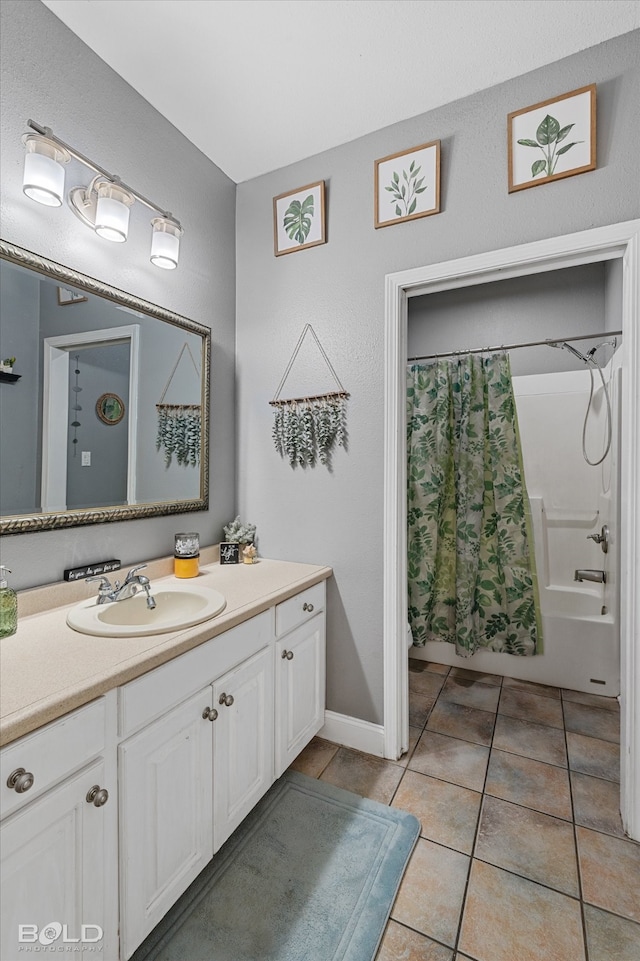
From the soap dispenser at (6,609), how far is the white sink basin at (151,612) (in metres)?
0.13

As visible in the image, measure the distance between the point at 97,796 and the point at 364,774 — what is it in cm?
121

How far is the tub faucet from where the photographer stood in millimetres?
2494

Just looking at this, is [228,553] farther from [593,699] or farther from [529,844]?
[593,699]

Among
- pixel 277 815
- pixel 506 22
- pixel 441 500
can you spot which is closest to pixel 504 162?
pixel 506 22

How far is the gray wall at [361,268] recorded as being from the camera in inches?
60.8

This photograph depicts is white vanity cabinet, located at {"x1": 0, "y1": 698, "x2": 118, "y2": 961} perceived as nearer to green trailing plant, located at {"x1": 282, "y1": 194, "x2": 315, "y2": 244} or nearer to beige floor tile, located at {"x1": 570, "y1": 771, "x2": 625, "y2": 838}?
beige floor tile, located at {"x1": 570, "y1": 771, "x2": 625, "y2": 838}

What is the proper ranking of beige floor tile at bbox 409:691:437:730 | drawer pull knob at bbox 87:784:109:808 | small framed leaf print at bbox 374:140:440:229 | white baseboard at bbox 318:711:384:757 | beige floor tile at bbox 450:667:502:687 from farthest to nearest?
1. beige floor tile at bbox 450:667:502:687
2. beige floor tile at bbox 409:691:437:730
3. white baseboard at bbox 318:711:384:757
4. small framed leaf print at bbox 374:140:440:229
5. drawer pull knob at bbox 87:784:109:808

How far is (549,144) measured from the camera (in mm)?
1590

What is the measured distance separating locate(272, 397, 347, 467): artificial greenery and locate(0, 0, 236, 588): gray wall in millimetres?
331

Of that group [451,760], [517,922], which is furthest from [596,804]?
[517,922]

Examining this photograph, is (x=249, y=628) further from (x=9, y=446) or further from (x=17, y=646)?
(x=9, y=446)

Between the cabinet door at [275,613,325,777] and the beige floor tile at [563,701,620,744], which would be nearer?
the cabinet door at [275,613,325,777]

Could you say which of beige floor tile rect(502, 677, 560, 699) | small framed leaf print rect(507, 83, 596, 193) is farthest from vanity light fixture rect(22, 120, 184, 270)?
beige floor tile rect(502, 677, 560, 699)

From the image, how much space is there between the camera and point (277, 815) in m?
1.59
